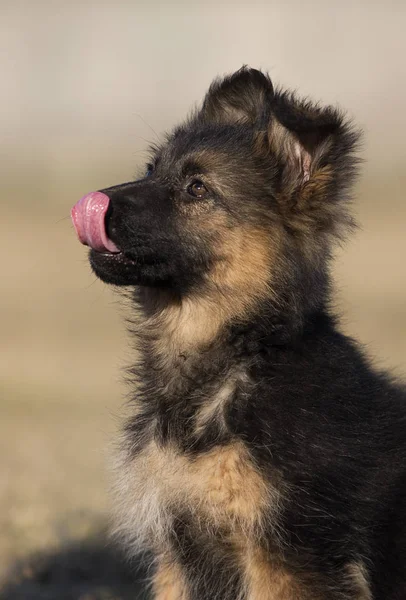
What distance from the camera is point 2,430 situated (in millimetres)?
9742

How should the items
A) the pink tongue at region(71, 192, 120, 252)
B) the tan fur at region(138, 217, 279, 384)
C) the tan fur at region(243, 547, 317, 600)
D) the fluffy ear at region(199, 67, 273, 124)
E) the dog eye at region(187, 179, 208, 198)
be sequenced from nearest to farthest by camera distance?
the tan fur at region(243, 547, 317, 600) → the pink tongue at region(71, 192, 120, 252) → the tan fur at region(138, 217, 279, 384) → the dog eye at region(187, 179, 208, 198) → the fluffy ear at region(199, 67, 273, 124)

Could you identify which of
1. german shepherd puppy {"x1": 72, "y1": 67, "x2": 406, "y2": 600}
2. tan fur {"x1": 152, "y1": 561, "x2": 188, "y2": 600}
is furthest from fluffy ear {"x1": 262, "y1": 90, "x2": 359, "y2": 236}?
tan fur {"x1": 152, "y1": 561, "x2": 188, "y2": 600}

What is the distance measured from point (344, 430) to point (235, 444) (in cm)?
52

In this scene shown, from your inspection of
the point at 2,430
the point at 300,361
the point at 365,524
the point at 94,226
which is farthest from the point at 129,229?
the point at 2,430

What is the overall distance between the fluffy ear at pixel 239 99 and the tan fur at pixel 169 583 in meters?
2.38

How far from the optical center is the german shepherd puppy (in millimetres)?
4941

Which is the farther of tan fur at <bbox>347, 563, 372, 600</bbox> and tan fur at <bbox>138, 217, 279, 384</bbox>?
tan fur at <bbox>138, 217, 279, 384</bbox>

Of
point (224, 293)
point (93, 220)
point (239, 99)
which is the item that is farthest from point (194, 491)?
point (239, 99)

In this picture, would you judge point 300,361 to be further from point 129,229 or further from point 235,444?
point 129,229

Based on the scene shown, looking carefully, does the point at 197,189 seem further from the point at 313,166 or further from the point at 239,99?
the point at 239,99

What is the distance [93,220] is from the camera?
5.21 m

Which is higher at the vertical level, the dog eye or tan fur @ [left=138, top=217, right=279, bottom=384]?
the dog eye

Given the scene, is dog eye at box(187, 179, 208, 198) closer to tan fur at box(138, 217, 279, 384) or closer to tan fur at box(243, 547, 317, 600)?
tan fur at box(138, 217, 279, 384)

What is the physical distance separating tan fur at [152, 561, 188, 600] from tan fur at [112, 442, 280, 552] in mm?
135
